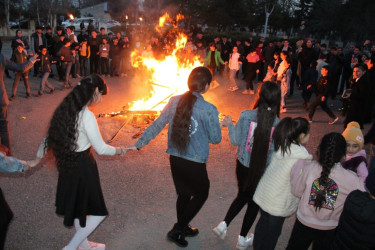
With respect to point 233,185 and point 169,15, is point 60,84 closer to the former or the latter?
point 233,185

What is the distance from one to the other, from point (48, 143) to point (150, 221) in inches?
70.2

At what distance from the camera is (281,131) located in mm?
2922

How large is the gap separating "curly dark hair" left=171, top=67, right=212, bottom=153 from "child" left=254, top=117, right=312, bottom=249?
87 cm

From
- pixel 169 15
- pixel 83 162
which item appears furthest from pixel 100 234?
pixel 169 15

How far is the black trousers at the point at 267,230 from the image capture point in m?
3.08

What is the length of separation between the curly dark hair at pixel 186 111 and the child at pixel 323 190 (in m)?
1.11

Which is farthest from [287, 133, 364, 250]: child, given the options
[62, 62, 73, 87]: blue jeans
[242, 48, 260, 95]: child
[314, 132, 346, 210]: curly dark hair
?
[62, 62, 73, 87]: blue jeans

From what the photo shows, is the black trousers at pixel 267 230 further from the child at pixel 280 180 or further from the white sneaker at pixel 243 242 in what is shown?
the white sneaker at pixel 243 242

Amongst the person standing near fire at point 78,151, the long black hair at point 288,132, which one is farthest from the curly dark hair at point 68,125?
the long black hair at point 288,132

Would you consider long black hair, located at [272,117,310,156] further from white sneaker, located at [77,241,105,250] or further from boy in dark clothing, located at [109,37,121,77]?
boy in dark clothing, located at [109,37,121,77]

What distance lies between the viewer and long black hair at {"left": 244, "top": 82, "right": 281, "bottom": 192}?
10.5 ft

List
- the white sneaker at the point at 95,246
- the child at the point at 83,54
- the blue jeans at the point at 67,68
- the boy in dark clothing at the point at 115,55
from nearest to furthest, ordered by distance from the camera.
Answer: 1. the white sneaker at the point at 95,246
2. the blue jeans at the point at 67,68
3. the child at the point at 83,54
4. the boy in dark clothing at the point at 115,55

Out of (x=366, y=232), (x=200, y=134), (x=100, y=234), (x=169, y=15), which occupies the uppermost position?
(x=169, y=15)

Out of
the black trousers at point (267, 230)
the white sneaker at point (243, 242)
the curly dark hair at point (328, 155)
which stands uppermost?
the curly dark hair at point (328, 155)
